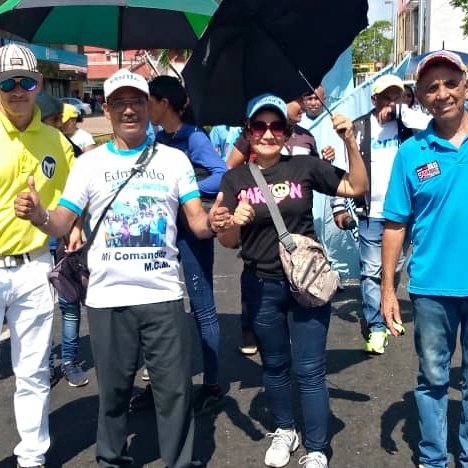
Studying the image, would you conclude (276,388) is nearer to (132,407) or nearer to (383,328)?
(132,407)

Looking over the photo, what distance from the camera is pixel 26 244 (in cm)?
328

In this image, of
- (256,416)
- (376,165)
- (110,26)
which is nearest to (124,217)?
(256,416)

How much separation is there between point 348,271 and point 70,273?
434 cm

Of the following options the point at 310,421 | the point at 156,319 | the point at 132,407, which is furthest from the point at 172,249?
the point at 132,407

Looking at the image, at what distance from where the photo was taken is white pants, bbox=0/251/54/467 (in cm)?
Answer: 331

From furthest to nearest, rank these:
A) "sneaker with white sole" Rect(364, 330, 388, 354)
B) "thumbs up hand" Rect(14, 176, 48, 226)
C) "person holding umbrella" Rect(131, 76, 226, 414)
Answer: "sneaker with white sole" Rect(364, 330, 388, 354), "person holding umbrella" Rect(131, 76, 226, 414), "thumbs up hand" Rect(14, 176, 48, 226)

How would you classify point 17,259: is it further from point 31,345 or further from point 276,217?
point 276,217

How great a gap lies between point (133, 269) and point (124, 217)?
0.24 metres

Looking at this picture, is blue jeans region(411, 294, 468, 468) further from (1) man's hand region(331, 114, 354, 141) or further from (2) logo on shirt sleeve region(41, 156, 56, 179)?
(2) logo on shirt sleeve region(41, 156, 56, 179)

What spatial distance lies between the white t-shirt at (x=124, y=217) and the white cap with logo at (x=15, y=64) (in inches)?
20.2

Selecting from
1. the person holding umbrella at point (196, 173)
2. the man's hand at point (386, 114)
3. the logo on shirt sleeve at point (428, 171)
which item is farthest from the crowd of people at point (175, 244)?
the man's hand at point (386, 114)

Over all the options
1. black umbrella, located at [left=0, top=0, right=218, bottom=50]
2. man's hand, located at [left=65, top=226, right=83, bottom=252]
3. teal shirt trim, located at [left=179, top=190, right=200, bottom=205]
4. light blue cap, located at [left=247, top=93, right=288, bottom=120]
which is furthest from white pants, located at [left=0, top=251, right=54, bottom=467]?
black umbrella, located at [left=0, top=0, right=218, bottom=50]

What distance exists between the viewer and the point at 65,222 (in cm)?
308

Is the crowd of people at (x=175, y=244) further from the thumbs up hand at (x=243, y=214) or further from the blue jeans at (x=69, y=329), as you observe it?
the blue jeans at (x=69, y=329)
